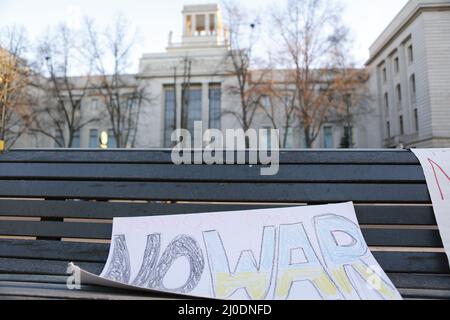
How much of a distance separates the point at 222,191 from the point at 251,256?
40 cm

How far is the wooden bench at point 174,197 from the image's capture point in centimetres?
142

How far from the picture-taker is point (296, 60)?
19547 millimetres

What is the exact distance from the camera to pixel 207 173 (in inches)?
65.0

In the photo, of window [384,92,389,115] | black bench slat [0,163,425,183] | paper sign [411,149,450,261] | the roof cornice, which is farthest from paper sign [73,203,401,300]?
window [384,92,389,115]

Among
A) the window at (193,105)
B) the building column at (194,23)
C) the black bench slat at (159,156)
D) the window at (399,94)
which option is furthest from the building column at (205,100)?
the black bench slat at (159,156)

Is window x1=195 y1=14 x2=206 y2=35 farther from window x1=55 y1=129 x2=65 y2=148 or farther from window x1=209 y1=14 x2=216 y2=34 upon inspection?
window x1=55 y1=129 x2=65 y2=148

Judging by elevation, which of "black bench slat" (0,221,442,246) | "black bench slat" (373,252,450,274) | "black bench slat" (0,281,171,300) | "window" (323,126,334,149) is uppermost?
"window" (323,126,334,149)

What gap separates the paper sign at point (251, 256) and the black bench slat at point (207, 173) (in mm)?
199

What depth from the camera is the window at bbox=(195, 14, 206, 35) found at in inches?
1403

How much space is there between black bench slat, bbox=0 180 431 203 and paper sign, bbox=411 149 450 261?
0.05m

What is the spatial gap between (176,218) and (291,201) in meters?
0.64

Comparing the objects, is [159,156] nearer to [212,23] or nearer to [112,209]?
[112,209]
